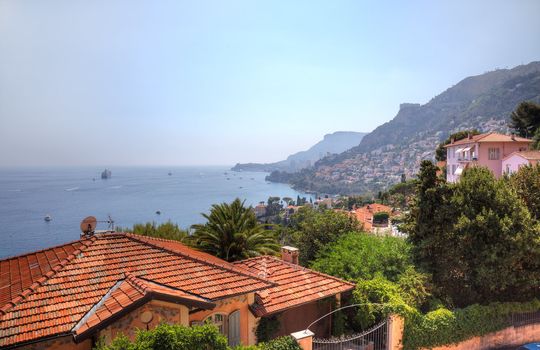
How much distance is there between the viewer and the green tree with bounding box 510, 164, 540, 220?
17062 mm

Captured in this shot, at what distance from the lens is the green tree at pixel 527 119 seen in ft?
182

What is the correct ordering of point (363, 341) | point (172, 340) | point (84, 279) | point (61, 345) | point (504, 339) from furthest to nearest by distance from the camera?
point (504, 339) < point (363, 341) < point (84, 279) < point (61, 345) < point (172, 340)

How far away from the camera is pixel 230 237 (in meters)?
21.3

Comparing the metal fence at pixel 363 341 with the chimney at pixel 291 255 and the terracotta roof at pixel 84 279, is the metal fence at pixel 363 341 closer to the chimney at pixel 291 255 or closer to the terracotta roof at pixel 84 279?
the terracotta roof at pixel 84 279

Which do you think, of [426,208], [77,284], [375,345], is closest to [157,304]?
[77,284]

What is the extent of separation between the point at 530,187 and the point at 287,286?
45.8 feet

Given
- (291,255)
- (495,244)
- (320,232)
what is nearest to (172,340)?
(291,255)

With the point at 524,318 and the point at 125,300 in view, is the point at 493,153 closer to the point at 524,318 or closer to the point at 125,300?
the point at 524,318

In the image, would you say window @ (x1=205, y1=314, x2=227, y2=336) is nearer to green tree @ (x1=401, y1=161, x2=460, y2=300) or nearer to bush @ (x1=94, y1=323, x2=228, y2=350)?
bush @ (x1=94, y1=323, x2=228, y2=350)

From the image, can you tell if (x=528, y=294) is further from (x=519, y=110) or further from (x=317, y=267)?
(x=519, y=110)

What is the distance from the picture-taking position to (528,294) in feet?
50.6

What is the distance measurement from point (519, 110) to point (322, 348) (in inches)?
2517

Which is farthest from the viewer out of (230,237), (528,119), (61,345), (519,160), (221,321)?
(528,119)

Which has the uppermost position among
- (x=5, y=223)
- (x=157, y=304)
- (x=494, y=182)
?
(x=494, y=182)
